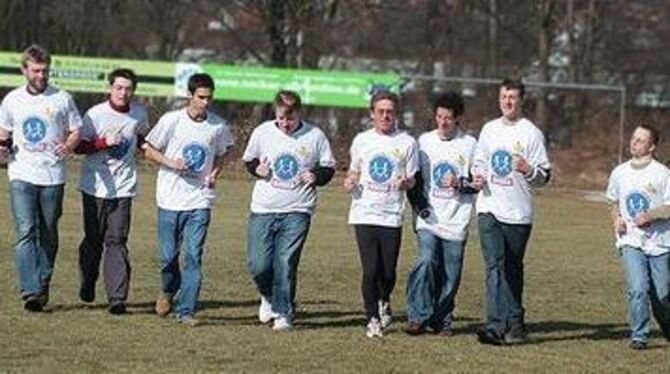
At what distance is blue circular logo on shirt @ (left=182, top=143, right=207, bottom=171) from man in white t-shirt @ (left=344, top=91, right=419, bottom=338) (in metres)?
1.21

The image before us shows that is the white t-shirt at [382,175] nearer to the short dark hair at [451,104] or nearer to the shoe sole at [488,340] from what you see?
the short dark hair at [451,104]

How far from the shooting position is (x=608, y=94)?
47812 millimetres

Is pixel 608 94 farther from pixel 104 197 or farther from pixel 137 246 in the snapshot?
pixel 104 197

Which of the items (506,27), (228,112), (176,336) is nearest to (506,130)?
(176,336)

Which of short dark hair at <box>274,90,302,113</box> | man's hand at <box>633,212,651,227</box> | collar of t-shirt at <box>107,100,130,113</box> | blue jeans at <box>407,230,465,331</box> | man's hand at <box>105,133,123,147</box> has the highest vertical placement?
short dark hair at <box>274,90,302,113</box>

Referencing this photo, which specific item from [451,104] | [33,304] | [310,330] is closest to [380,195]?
[451,104]

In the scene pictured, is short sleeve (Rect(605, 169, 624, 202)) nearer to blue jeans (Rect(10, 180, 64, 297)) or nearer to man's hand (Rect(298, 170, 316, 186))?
man's hand (Rect(298, 170, 316, 186))

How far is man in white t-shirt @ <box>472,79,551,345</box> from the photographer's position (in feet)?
36.8

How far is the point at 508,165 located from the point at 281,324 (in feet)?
7.18

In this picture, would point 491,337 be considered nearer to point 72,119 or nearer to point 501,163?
point 501,163

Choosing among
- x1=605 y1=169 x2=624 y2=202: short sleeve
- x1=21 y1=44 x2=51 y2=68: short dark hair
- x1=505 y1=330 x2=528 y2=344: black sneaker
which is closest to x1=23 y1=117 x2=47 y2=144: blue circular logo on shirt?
x1=21 y1=44 x2=51 y2=68: short dark hair

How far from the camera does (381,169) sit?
11.4 meters

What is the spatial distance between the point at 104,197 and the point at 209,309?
4.70ft

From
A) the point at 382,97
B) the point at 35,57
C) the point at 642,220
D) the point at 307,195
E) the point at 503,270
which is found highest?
the point at 35,57
